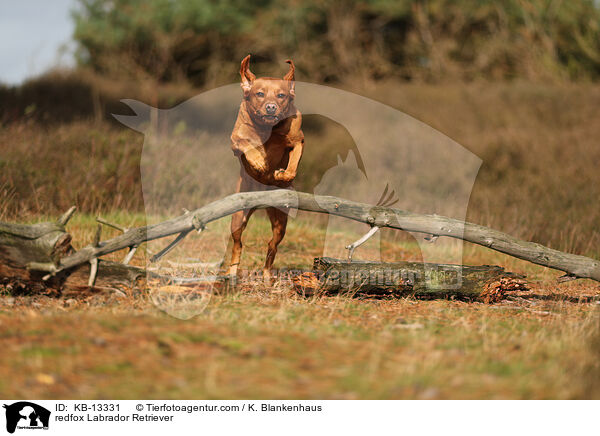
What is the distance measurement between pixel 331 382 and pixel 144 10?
24.8 metres

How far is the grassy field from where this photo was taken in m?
2.75

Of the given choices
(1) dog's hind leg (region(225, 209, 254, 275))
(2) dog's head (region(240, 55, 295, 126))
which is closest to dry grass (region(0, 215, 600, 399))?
(1) dog's hind leg (region(225, 209, 254, 275))

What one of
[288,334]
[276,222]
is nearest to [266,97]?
[276,222]

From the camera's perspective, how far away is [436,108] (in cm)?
1842

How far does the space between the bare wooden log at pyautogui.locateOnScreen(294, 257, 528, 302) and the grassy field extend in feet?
0.40

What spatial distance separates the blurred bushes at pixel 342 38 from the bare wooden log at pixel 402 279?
64.8 feet

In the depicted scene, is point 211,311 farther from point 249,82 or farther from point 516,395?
point 516,395

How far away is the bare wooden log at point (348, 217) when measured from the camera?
4.35 meters

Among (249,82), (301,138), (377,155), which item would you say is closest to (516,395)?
(301,138)

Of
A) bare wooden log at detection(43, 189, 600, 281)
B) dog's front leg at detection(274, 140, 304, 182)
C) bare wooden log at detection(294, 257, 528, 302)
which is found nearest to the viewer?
bare wooden log at detection(43, 189, 600, 281)

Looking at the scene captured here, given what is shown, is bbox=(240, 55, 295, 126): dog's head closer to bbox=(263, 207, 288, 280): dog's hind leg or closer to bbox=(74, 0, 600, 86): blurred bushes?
bbox=(263, 207, 288, 280): dog's hind leg

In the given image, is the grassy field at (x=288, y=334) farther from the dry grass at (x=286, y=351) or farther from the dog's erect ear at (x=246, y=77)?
the dog's erect ear at (x=246, y=77)
